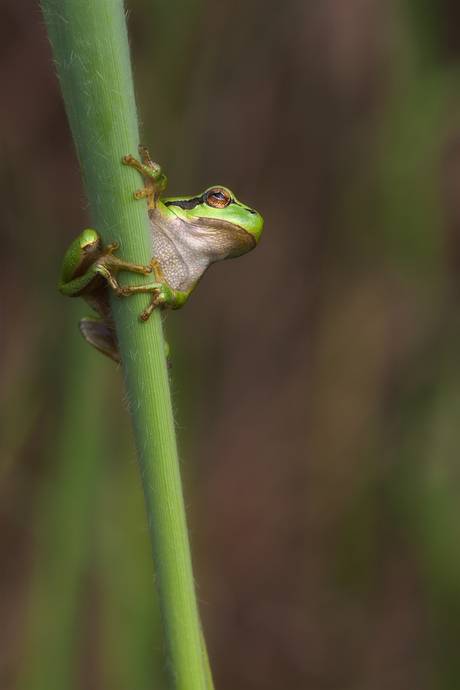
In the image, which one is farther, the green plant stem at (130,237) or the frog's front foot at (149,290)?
the frog's front foot at (149,290)

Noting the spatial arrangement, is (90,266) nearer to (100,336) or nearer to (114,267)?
(114,267)

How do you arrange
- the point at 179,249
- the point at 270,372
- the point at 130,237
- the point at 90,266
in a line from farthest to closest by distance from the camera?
the point at 270,372, the point at 179,249, the point at 90,266, the point at 130,237

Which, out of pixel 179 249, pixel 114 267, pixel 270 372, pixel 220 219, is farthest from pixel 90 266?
pixel 270 372

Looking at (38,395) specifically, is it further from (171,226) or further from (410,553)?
(410,553)

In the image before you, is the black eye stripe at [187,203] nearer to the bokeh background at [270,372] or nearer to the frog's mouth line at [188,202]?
the frog's mouth line at [188,202]

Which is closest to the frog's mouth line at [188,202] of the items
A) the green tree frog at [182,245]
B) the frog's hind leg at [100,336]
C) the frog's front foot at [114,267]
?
the green tree frog at [182,245]

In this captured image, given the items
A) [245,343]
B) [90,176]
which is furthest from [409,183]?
[90,176]

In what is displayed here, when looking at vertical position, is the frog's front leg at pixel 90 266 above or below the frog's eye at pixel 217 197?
below
